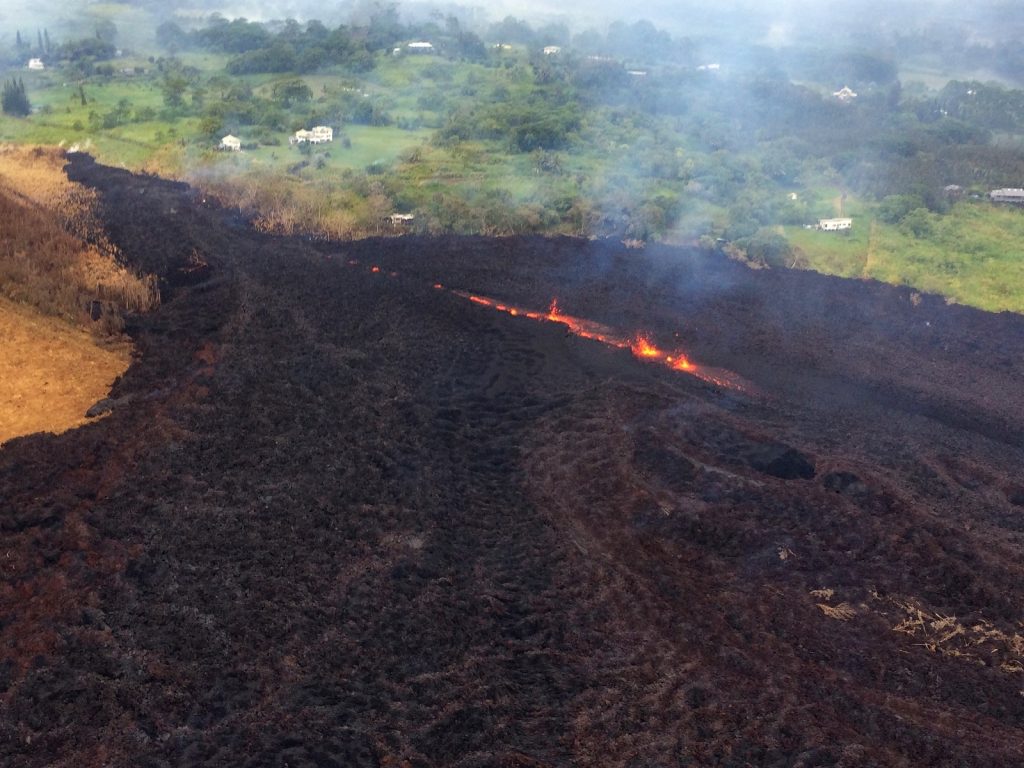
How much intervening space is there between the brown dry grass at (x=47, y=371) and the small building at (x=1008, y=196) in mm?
43166

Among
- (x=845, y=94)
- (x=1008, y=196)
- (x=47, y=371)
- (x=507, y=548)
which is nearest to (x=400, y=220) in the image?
(x=47, y=371)

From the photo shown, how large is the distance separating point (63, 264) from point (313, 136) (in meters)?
24.1

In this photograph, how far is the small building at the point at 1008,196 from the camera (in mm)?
45375

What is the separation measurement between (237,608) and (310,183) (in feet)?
105

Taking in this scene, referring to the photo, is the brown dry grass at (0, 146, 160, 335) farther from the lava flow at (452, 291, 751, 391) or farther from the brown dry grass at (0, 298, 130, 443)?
the lava flow at (452, 291, 751, 391)

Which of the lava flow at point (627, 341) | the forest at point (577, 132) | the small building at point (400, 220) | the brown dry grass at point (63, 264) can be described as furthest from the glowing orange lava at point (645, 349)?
the brown dry grass at point (63, 264)

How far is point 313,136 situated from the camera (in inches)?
1999

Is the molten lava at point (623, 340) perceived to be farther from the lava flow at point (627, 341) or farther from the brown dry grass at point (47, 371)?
the brown dry grass at point (47, 371)

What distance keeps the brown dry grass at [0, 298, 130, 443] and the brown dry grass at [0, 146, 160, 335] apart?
0.81 metres

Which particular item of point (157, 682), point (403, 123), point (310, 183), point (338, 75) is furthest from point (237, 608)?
point (338, 75)

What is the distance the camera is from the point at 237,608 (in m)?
15.5

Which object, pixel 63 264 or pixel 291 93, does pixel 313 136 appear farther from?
pixel 63 264

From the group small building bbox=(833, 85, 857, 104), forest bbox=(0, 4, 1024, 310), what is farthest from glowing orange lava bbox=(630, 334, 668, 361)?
small building bbox=(833, 85, 857, 104)

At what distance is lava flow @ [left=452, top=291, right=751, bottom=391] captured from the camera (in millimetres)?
26484
